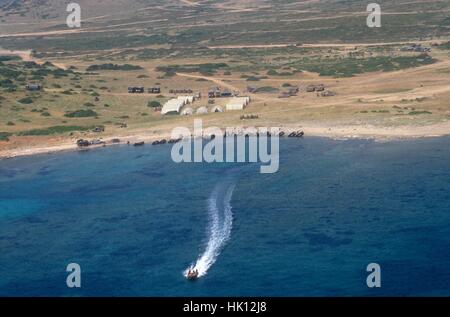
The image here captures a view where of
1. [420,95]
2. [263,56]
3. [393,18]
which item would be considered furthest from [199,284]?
[393,18]

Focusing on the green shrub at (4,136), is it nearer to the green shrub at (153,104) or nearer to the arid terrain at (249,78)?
the arid terrain at (249,78)

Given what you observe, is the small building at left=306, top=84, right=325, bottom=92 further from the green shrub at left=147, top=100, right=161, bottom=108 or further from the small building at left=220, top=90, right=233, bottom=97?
the green shrub at left=147, top=100, right=161, bottom=108

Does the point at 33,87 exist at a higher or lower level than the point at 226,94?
higher

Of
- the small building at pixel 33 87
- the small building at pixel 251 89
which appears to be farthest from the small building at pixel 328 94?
the small building at pixel 33 87

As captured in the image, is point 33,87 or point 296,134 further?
point 33,87

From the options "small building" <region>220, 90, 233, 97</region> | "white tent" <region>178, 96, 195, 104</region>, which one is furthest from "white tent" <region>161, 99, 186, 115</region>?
"small building" <region>220, 90, 233, 97</region>

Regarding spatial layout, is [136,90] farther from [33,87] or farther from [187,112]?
[187,112]

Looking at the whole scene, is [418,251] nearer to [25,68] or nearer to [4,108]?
[4,108]

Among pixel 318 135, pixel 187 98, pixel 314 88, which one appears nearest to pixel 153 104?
pixel 187 98
